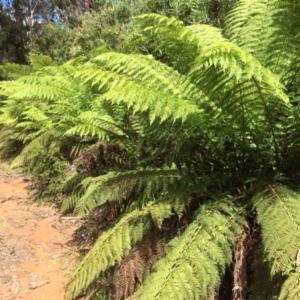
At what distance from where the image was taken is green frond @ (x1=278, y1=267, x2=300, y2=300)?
136cm

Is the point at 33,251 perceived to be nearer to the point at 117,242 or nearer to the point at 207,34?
the point at 117,242

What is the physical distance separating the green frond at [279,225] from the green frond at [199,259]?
0.17 m

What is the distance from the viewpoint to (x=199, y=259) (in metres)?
1.70

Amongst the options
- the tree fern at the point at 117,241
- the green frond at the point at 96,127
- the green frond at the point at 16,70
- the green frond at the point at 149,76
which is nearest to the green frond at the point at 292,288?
the tree fern at the point at 117,241

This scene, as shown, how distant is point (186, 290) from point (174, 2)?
379cm

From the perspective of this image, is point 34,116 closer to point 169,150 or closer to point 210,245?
point 169,150

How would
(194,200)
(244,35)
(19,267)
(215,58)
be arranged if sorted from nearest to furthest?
(215,58) < (194,200) < (244,35) < (19,267)

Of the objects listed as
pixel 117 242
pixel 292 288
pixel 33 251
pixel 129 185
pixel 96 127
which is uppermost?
pixel 96 127

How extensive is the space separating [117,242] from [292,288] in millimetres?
938

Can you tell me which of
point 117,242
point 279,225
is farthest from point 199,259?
point 117,242

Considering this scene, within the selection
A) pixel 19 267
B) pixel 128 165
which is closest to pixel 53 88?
pixel 128 165

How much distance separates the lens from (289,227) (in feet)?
5.40

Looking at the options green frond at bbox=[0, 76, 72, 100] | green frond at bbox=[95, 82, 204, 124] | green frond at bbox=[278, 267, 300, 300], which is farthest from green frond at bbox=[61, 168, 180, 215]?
green frond at bbox=[0, 76, 72, 100]

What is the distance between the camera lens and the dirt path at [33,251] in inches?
97.8
